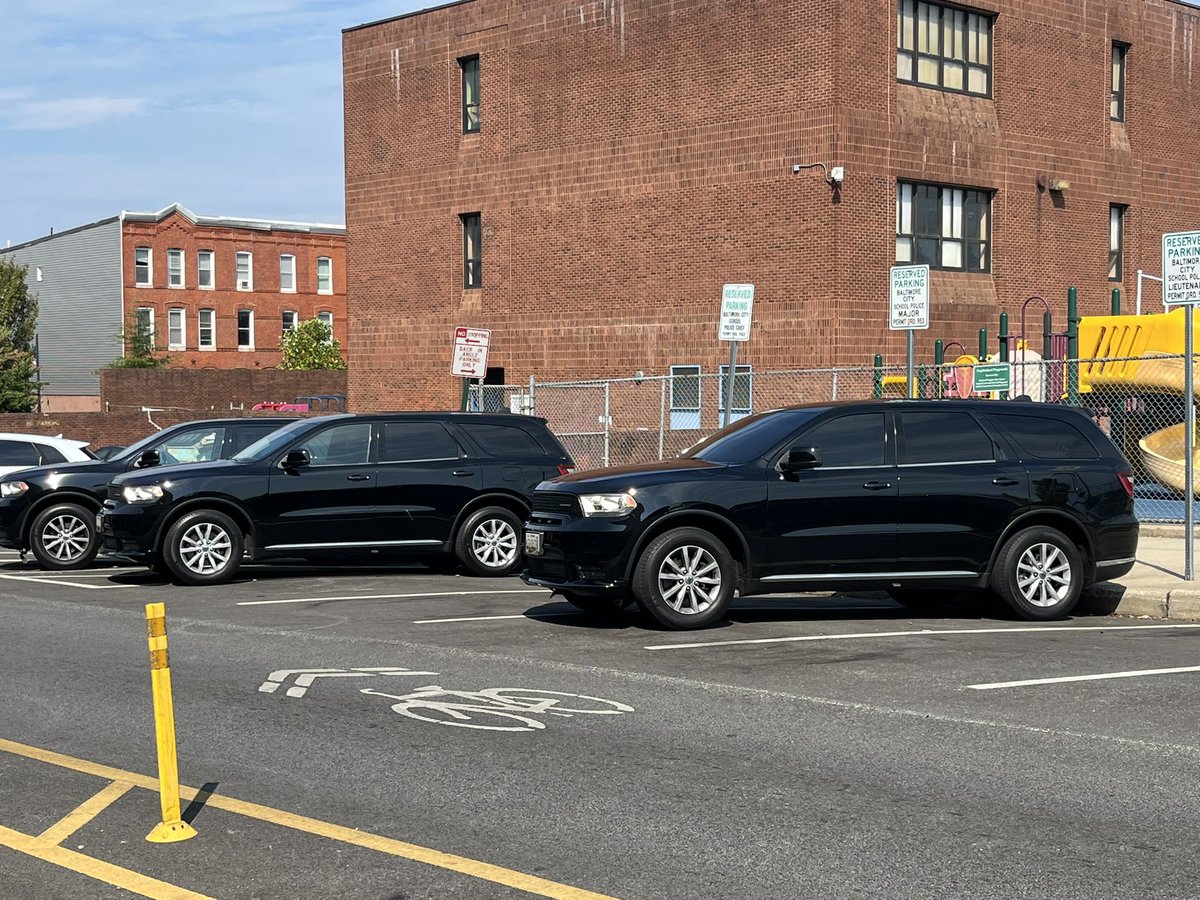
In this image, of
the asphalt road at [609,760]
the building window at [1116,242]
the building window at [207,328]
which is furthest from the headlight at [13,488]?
the building window at [207,328]

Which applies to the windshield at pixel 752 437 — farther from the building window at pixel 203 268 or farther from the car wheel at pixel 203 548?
the building window at pixel 203 268

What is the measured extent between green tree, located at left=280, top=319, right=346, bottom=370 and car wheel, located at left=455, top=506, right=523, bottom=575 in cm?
5588

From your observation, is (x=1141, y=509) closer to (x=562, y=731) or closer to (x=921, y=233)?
(x=921, y=233)

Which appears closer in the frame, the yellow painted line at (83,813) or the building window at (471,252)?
the yellow painted line at (83,813)

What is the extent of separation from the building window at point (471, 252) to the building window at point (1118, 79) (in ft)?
47.3

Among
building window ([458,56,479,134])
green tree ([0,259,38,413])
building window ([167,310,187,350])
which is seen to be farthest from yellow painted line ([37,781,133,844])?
building window ([167,310,187,350])

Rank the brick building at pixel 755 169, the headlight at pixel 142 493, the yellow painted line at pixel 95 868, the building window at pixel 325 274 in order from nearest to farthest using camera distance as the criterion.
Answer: the yellow painted line at pixel 95 868
the headlight at pixel 142 493
the brick building at pixel 755 169
the building window at pixel 325 274

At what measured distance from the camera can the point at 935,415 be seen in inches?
506

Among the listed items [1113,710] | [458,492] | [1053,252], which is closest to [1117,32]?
[1053,252]

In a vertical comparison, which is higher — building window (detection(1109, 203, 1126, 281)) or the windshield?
building window (detection(1109, 203, 1126, 281))

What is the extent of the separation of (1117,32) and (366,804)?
32.1 meters

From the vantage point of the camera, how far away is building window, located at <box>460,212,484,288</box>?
37.4 m

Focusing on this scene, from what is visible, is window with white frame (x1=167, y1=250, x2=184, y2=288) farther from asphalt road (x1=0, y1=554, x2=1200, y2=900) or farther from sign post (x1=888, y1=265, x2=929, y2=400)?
asphalt road (x1=0, y1=554, x2=1200, y2=900)

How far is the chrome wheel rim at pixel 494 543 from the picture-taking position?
16.5 m
